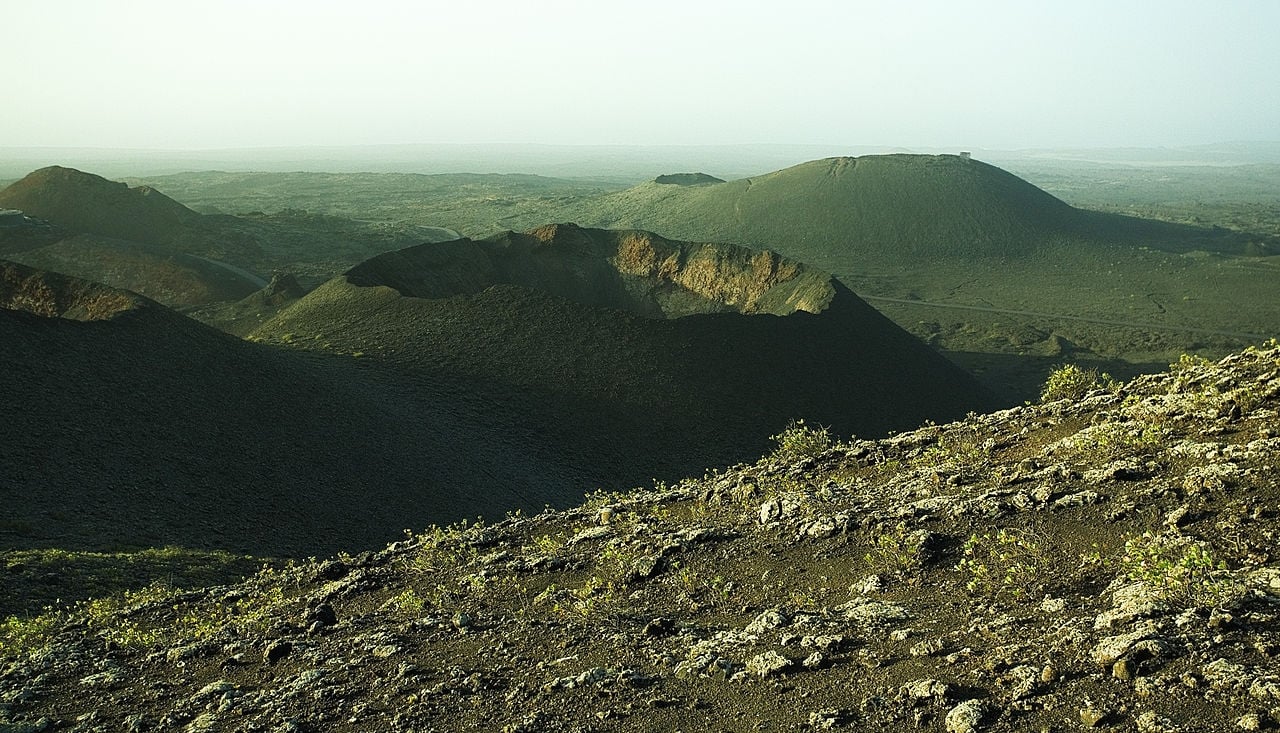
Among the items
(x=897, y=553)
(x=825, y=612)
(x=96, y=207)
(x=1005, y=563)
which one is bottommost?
(x=825, y=612)

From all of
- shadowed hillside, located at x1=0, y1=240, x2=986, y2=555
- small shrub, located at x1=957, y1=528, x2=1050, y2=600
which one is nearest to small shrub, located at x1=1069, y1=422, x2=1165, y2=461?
small shrub, located at x1=957, y1=528, x2=1050, y2=600

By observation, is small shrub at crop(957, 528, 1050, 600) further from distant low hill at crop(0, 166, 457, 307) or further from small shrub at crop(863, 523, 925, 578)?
distant low hill at crop(0, 166, 457, 307)

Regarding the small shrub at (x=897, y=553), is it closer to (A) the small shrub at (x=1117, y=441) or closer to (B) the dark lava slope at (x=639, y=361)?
(A) the small shrub at (x=1117, y=441)

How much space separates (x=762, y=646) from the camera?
6.58 metres

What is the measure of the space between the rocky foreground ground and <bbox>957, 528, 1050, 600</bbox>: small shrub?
27mm

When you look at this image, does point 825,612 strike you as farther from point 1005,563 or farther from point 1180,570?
point 1180,570

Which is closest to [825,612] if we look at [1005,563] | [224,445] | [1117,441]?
[1005,563]

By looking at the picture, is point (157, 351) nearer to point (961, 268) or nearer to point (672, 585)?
point (672, 585)

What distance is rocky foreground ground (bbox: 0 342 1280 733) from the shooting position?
5.17 metres

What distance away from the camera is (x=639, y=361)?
3300 centimetres

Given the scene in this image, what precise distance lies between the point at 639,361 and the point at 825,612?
26.1 m

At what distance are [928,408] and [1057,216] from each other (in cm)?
7425

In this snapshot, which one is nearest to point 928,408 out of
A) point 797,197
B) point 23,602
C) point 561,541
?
point 561,541

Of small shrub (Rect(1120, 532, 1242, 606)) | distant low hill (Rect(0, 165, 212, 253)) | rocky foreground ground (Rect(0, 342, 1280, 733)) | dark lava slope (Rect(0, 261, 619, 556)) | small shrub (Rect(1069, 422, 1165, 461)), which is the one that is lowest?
dark lava slope (Rect(0, 261, 619, 556))
